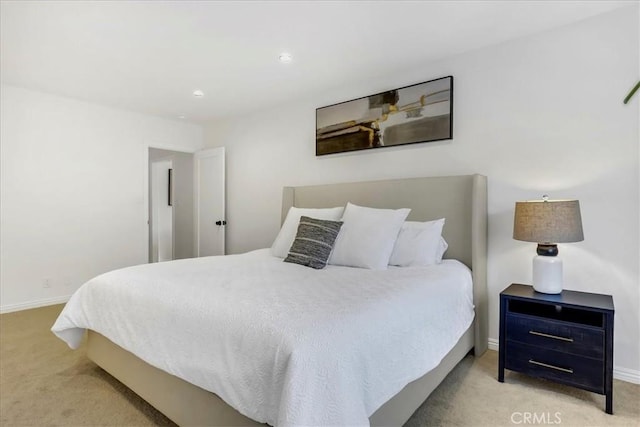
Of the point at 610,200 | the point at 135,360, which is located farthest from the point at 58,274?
the point at 610,200

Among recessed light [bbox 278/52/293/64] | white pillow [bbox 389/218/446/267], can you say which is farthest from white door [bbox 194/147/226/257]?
white pillow [bbox 389/218/446/267]

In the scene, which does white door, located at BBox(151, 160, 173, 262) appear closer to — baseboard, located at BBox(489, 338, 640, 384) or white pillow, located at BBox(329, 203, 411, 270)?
white pillow, located at BBox(329, 203, 411, 270)

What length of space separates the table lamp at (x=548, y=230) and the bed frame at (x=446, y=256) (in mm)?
394

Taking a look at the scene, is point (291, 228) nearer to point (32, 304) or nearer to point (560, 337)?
point (560, 337)

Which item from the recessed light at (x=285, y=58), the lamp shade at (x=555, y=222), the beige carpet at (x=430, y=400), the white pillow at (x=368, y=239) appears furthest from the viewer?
the recessed light at (x=285, y=58)

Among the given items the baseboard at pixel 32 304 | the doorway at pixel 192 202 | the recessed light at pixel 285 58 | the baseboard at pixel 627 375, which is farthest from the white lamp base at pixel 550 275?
the baseboard at pixel 32 304

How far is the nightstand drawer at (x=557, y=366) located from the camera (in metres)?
1.85

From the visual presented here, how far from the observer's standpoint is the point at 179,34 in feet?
8.18

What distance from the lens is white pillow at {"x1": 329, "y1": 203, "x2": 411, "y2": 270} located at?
8.13 ft

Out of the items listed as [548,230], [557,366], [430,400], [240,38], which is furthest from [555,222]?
[240,38]

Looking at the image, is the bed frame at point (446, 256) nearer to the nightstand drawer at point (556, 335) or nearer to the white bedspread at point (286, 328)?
the white bedspread at point (286, 328)

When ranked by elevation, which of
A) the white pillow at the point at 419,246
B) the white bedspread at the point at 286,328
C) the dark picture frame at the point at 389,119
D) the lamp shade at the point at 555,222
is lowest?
the white bedspread at the point at 286,328

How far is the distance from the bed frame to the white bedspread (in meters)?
0.12

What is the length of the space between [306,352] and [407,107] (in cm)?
260
